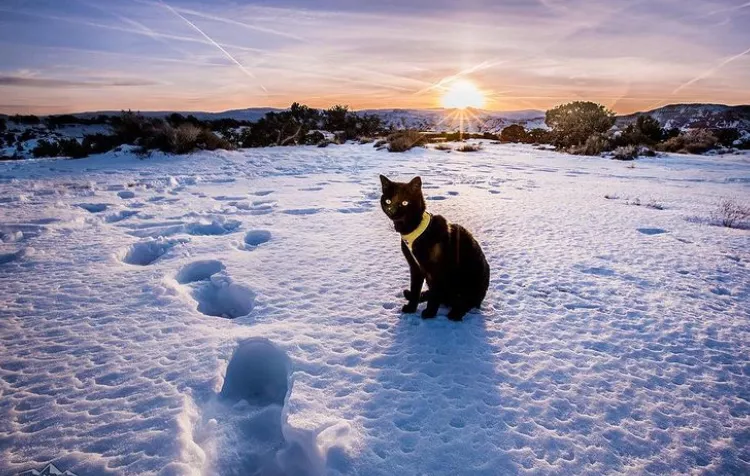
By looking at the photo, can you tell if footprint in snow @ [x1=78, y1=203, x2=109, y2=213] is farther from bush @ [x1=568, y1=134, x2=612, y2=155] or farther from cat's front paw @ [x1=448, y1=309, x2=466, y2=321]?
bush @ [x1=568, y1=134, x2=612, y2=155]

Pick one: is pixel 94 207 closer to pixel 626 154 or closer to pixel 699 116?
pixel 626 154

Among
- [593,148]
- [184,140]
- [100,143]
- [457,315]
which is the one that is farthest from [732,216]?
[100,143]

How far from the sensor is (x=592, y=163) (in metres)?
12.6

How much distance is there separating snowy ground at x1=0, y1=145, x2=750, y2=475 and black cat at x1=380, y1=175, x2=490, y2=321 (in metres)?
0.17

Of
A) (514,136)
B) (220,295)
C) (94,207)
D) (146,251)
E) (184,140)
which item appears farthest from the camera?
(514,136)

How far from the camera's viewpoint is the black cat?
2.48 metres

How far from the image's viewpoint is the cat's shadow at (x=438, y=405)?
1506 mm

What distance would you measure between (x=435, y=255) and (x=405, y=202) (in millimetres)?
416

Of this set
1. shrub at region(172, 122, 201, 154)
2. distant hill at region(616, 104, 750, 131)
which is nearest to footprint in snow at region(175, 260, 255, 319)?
shrub at region(172, 122, 201, 154)

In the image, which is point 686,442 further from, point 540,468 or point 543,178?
point 543,178

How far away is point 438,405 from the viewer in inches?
70.7

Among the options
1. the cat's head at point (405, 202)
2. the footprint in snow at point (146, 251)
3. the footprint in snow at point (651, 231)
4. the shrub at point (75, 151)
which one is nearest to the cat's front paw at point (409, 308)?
the cat's head at point (405, 202)

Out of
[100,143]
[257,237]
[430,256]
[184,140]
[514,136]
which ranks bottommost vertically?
[257,237]

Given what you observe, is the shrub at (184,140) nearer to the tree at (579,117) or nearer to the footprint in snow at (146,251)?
the footprint in snow at (146,251)
